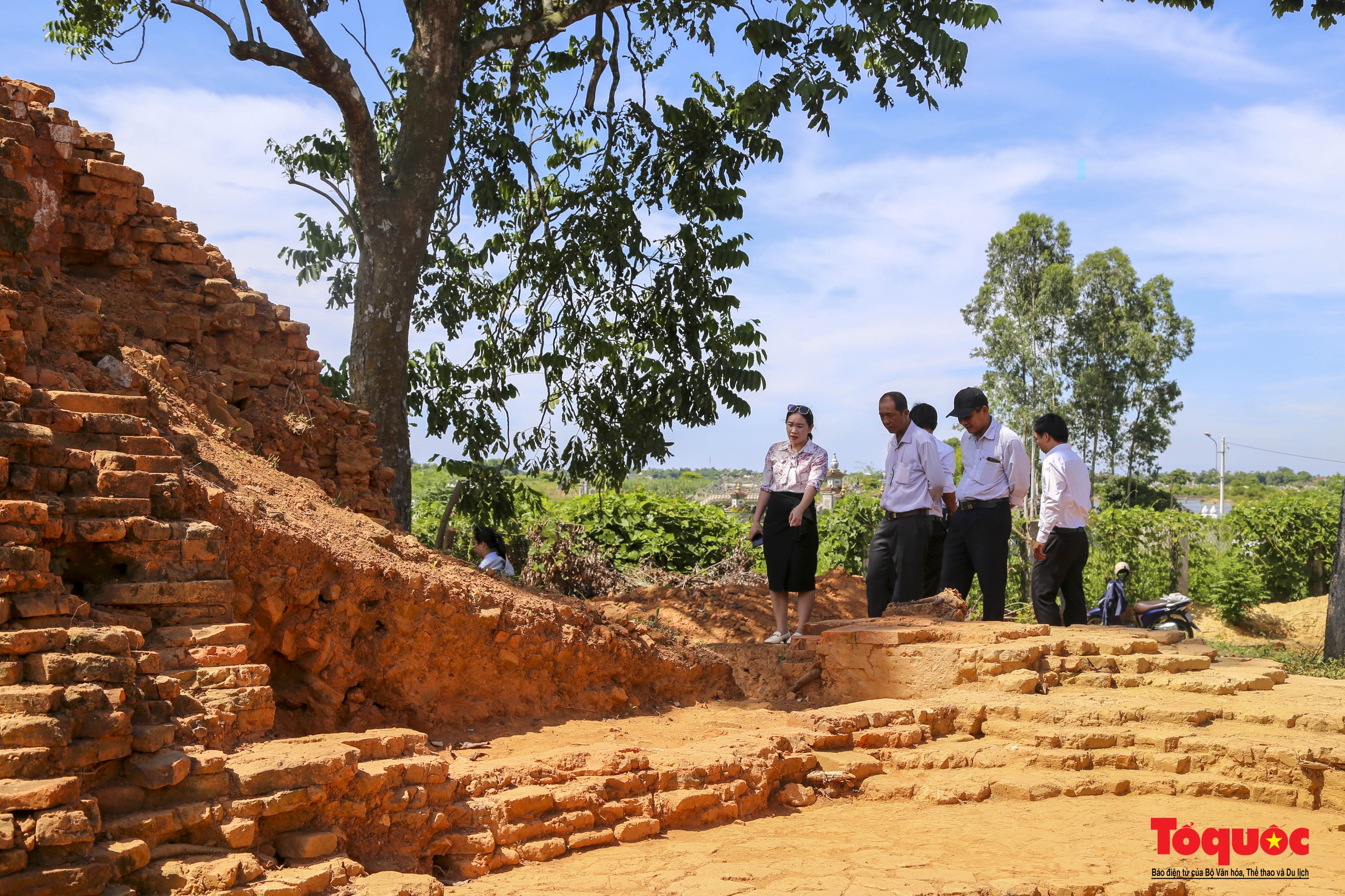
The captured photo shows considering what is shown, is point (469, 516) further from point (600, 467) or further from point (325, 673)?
point (325, 673)

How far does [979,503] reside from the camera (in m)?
Answer: 6.62

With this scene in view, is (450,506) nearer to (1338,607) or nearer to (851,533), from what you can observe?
(851,533)

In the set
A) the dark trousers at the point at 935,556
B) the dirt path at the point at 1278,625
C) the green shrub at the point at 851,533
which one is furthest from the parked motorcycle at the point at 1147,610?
the green shrub at the point at 851,533

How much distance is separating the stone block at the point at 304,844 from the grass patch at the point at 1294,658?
6704 mm

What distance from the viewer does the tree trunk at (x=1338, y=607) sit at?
9016mm

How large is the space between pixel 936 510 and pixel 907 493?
0.32 metres

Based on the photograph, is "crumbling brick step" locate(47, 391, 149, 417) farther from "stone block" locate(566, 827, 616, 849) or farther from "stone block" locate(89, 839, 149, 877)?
"stone block" locate(566, 827, 616, 849)

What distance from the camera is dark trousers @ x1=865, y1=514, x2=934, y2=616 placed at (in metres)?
7.00

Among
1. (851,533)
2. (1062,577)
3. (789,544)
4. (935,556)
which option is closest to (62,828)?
(789,544)

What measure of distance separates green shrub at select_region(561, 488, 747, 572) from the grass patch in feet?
18.7

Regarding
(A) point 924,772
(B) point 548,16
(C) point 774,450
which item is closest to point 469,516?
(C) point 774,450

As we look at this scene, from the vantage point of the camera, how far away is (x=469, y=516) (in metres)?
10.2

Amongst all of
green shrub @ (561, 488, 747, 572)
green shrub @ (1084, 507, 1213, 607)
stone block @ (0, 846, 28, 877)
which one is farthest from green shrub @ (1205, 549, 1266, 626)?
stone block @ (0, 846, 28, 877)

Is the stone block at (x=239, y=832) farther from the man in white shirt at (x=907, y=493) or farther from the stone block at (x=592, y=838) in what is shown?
the man in white shirt at (x=907, y=493)
